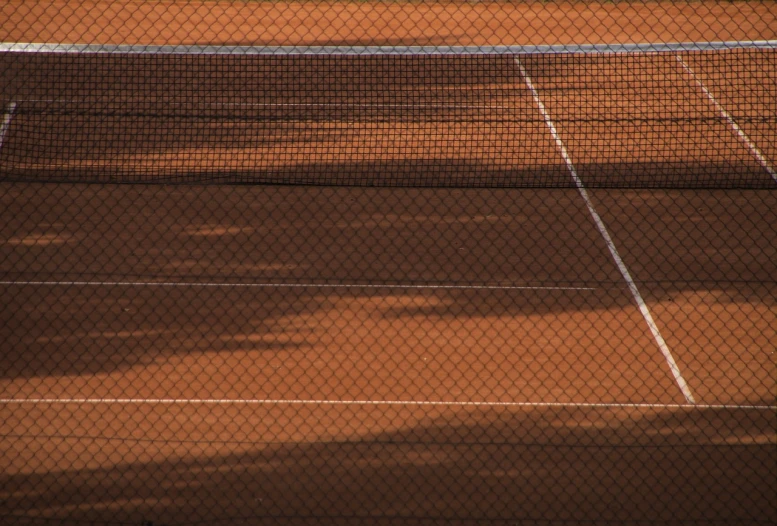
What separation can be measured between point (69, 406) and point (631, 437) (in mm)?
4153

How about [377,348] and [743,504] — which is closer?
[743,504]

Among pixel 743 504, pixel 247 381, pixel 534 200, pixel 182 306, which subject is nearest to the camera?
pixel 743 504

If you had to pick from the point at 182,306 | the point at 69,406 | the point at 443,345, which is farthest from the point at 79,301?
the point at 443,345

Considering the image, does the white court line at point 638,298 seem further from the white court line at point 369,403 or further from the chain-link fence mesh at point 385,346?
the white court line at point 369,403

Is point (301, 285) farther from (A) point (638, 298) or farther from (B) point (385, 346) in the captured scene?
(A) point (638, 298)

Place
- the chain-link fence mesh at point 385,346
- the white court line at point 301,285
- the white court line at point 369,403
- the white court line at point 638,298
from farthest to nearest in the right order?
the white court line at point 301,285
the white court line at point 638,298
the white court line at point 369,403
the chain-link fence mesh at point 385,346

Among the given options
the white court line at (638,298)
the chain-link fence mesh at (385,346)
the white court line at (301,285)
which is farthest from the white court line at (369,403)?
the white court line at (301,285)

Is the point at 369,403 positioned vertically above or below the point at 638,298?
above

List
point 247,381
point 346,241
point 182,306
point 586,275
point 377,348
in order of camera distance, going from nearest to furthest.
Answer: point 247,381 < point 377,348 < point 182,306 < point 586,275 < point 346,241

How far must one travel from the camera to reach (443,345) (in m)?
7.81

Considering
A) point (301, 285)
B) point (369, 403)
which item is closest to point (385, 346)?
point (369, 403)

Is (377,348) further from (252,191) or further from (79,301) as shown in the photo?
(252,191)

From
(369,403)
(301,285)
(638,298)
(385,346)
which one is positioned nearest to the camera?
(369,403)

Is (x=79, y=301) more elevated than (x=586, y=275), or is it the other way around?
(x=79, y=301)
